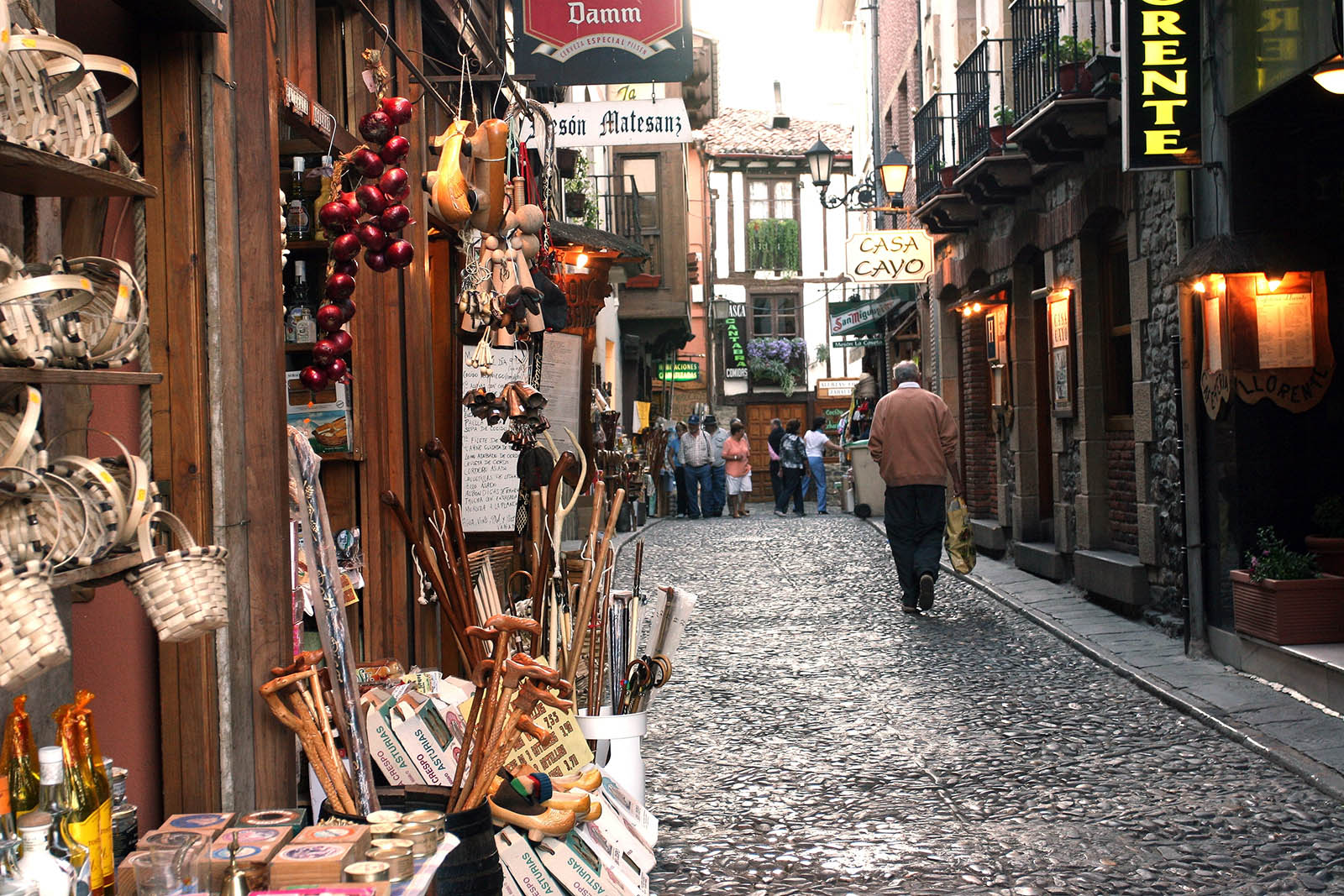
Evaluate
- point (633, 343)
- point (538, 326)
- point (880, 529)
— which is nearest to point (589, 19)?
point (538, 326)

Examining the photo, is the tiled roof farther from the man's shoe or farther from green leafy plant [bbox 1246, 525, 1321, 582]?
green leafy plant [bbox 1246, 525, 1321, 582]

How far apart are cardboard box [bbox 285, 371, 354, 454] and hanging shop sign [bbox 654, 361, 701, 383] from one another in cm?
2695

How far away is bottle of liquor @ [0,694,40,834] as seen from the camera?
86.5 inches


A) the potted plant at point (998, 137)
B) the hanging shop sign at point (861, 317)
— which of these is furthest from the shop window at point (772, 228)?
the potted plant at point (998, 137)

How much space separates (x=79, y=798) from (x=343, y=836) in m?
0.49

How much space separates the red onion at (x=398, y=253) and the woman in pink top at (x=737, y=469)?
1985cm

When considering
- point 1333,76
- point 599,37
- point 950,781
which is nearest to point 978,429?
point 1333,76

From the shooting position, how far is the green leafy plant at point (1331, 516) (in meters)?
7.71

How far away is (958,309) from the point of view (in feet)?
50.9

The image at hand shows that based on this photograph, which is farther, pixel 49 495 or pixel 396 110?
pixel 396 110

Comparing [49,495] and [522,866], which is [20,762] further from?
[522,866]

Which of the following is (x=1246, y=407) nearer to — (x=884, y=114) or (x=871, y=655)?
(x=871, y=655)

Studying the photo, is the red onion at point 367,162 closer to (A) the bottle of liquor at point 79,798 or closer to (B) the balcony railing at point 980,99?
(A) the bottle of liquor at point 79,798

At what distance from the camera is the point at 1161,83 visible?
7.81m
